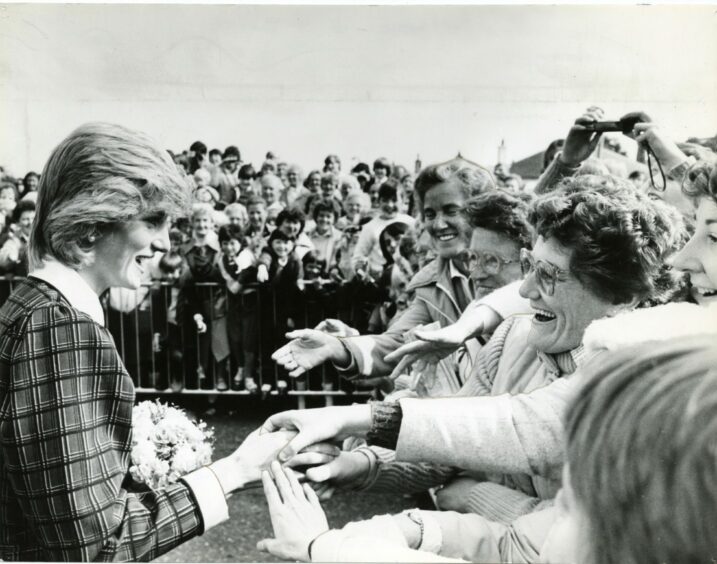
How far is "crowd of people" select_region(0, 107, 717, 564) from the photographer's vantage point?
857 mm

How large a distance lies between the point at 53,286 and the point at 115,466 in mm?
400

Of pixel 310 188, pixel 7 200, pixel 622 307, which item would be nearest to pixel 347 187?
pixel 310 188

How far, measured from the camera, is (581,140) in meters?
1.89

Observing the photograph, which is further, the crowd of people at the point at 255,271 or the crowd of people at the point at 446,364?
the crowd of people at the point at 255,271

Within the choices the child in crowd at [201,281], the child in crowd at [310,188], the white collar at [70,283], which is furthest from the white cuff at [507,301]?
the white collar at [70,283]

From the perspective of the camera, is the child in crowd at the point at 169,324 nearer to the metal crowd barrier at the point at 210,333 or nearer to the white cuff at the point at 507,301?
the metal crowd barrier at the point at 210,333

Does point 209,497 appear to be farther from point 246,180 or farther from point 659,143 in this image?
point 659,143

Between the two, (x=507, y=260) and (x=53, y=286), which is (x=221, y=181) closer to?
(x=53, y=286)

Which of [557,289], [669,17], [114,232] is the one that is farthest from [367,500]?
[669,17]

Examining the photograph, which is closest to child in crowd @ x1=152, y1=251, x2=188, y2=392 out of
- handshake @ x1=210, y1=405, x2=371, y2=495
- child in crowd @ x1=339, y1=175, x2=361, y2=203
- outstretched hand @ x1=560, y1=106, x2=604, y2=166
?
child in crowd @ x1=339, y1=175, x2=361, y2=203

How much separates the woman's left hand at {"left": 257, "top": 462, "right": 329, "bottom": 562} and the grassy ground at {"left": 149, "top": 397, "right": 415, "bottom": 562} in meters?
0.33

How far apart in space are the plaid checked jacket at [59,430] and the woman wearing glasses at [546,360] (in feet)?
1.43

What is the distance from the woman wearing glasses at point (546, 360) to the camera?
Result: 1.56m

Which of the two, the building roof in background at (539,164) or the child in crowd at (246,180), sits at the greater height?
the building roof in background at (539,164)
